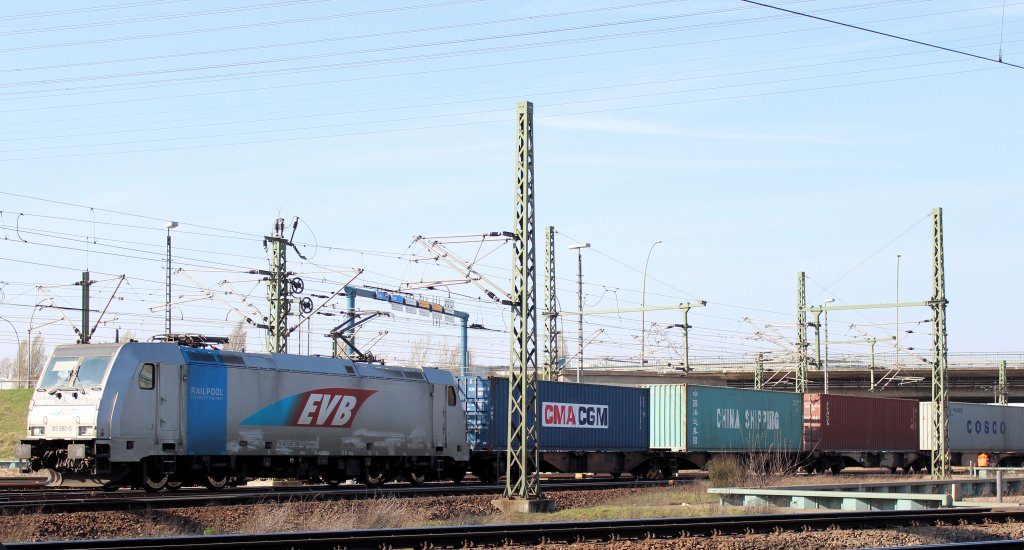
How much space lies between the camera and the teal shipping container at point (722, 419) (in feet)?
121

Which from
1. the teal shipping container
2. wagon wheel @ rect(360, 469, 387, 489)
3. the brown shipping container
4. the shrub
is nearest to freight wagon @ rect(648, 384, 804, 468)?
the teal shipping container

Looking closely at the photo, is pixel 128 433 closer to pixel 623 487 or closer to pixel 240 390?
pixel 240 390

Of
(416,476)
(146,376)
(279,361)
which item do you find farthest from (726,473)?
(146,376)

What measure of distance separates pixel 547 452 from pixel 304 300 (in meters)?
11.8

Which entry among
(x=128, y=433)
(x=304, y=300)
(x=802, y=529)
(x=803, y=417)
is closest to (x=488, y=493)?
(x=128, y=433)

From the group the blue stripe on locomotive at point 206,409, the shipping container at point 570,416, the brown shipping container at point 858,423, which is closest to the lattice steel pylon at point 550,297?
the shipping container at point 570,416

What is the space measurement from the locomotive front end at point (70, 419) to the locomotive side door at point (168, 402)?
4.00 ft

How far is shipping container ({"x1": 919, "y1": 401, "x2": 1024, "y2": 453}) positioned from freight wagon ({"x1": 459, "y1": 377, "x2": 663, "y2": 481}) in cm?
1683

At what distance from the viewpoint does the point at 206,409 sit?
24.8m

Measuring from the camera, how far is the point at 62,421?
23.1m

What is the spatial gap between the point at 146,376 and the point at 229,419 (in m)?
2.37

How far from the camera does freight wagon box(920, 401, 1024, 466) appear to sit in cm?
4941

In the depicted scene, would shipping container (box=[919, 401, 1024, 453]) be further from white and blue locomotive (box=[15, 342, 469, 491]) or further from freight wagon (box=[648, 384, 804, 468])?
white and blue locomotive (box=[15, 342, 469, 491])

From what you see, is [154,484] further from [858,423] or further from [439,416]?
[858,423]
